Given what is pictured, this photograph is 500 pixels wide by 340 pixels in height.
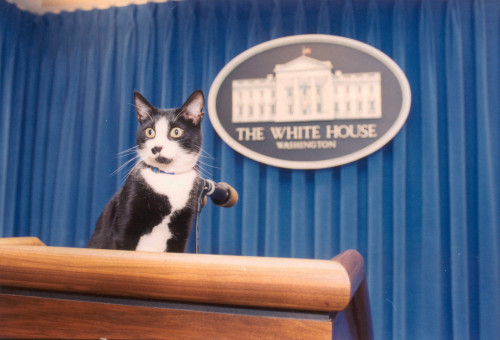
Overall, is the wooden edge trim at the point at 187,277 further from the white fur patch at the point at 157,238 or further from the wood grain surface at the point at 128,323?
the white fur patch at the point at 157,238

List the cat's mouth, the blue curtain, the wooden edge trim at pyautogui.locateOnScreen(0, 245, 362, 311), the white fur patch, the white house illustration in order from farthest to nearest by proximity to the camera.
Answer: the white house illustration → the blue curtain → the cat's mouth → the white fur patch → the wooden edge trim at pyautogui.locateOnScreen(0, 245, 362, 311)

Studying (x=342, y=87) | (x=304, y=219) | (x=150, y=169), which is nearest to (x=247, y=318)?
(x=150, y=169)

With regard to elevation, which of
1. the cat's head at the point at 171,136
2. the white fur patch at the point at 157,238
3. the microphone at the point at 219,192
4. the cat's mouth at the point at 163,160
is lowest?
the white fur patch at the point at 157,238

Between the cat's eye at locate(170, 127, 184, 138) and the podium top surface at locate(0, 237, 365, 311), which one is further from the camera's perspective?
the cat's eye at locate(170, 127, 184, 138)

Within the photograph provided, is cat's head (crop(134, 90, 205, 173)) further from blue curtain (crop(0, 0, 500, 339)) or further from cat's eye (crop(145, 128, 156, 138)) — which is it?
blue curtain (crop(0, 0, 500, 339))

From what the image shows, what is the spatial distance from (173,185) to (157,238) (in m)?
0.11

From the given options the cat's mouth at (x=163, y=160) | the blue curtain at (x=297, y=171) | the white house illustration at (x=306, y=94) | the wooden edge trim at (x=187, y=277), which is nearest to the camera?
the wooden edge trim at (x=187, y=277)

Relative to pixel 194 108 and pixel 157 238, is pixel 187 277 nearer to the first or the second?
pixel 157 238

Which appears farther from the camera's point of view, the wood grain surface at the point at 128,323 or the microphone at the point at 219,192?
the microphone at the point at 219,192

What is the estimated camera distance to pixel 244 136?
73.5 inches

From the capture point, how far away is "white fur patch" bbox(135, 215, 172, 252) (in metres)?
0.71

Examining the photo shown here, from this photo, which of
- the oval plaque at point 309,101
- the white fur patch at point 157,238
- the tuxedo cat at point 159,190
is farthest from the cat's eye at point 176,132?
the oval plaque at point 309,101

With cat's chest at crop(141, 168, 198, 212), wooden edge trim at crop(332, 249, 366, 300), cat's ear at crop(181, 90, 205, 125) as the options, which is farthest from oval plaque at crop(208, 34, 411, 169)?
→ wooden edge trim at crop(332, 249, 366, 300)

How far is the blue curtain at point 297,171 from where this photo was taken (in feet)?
5.41
